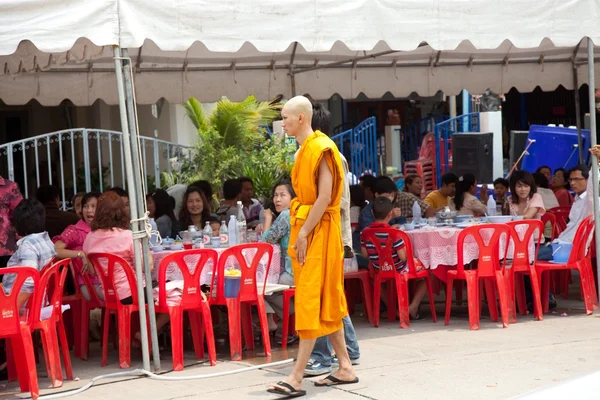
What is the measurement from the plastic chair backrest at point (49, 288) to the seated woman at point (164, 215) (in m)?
2.52

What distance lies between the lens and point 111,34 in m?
6.78

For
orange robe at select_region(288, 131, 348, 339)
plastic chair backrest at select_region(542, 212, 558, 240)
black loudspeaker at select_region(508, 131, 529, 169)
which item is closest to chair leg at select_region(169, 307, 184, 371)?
orange robe at select_region(288, 131, 348, 339)

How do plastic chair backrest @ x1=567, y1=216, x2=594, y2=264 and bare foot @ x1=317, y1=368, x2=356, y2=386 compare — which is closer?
bare foot @ x1=317, y1=368, x2=356, y2=386

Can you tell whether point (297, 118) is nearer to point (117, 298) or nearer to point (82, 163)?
point (117, 298)

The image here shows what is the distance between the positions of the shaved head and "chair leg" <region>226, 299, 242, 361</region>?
1773 mm

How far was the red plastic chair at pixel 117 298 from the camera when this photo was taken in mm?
7457

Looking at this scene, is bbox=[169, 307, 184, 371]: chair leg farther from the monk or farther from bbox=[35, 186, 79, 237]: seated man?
bbox=[35, 186, 79, 237]: seated man

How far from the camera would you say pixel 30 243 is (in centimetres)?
691

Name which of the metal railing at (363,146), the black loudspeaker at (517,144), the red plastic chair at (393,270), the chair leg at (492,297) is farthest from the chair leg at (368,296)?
the black loudspeaker at (517,144)

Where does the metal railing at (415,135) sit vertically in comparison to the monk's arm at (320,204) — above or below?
above

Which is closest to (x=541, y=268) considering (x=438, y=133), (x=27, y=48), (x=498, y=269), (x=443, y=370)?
(x=498, y=269)

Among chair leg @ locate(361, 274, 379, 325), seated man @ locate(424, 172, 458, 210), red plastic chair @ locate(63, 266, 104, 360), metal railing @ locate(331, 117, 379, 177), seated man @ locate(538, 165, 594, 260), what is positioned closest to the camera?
red plastic chair @ locate(63, 266, 104, 360)

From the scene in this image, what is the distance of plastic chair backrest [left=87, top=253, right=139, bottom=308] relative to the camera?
743cm

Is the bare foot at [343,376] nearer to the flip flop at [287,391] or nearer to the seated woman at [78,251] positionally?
the flip flop at [287,391]
